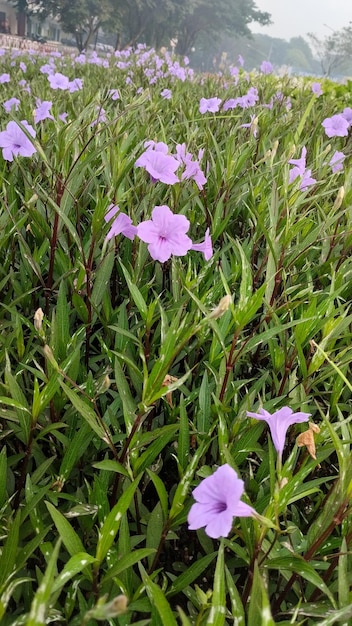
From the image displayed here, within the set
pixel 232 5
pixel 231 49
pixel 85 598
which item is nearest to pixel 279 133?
pixel 85 598

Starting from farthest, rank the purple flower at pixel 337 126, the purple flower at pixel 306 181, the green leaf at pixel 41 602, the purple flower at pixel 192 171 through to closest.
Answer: the purple flower at pixel 337 126 < the purple flower at pixel 306 181 < the purple flower at pixel 192 171 < the green leaf at pixel 41 602

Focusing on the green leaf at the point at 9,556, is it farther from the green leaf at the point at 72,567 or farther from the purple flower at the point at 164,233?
the purple flower at the point at 164,233

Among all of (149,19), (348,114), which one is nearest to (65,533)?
(348,114)

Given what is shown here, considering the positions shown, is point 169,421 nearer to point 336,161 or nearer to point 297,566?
point 297,566

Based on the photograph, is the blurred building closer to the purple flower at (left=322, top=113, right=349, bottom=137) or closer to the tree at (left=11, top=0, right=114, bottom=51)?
the tree at (left=11, top=0, right=114, bottom=51)

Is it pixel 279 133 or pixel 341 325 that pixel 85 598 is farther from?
pixel 279 133

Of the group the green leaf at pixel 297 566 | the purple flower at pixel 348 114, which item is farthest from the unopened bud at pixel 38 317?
the purple flower at pixel 348 114
